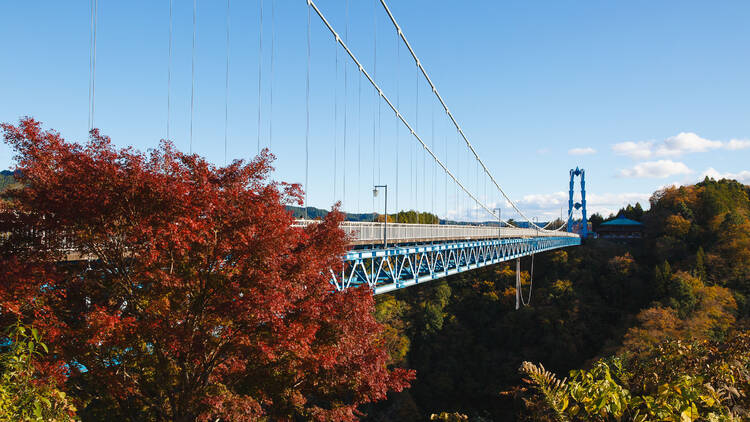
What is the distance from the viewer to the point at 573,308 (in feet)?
148

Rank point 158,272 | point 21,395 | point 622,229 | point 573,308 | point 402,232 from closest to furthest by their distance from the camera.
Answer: point 21,395 < point 158,272 < point 402,232 < point 573,308 < point 622,229

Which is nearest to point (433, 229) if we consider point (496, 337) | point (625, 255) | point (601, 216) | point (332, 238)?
point (332, 238)

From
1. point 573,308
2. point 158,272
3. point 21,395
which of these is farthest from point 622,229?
point 21,395

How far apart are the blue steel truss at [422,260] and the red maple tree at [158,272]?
220cm

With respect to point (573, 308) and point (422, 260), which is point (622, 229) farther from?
point (422, 260)

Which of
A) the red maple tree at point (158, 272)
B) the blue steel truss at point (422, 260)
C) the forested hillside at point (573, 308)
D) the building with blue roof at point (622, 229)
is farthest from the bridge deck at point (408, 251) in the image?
the building with blue roof at point (622, 229)

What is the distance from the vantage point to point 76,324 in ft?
22.5

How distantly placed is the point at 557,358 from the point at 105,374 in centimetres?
4062

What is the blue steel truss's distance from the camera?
15.6 m

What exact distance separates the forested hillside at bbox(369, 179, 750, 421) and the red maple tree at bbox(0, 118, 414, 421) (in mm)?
25304

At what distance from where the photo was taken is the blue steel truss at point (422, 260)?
15641 mm

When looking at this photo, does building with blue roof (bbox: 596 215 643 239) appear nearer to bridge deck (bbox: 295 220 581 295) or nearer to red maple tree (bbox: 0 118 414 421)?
bridge deck (bbox: 295 220 581 295)

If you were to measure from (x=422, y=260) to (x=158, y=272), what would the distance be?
1827 cm

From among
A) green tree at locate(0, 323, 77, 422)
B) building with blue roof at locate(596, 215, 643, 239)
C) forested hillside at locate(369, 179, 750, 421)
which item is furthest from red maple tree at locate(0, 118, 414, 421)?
building with blue roof at locate(596, 215, 643, 239)
